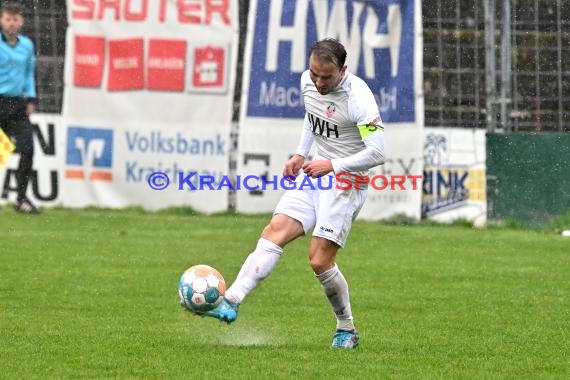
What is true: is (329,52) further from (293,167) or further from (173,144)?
(173,144)

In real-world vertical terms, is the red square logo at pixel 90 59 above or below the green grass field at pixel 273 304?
above

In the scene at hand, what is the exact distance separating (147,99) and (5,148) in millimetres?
1778

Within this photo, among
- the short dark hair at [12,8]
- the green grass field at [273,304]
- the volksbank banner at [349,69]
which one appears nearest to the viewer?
the green grass field at [273,304]

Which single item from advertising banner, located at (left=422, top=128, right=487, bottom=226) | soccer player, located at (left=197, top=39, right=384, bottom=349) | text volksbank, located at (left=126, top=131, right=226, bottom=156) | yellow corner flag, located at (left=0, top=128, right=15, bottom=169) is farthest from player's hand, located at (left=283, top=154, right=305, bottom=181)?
yellow corner flag, located at (left=0, top=128, right=15, bottom=169)

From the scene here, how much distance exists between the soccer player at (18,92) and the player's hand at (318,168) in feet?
29.3

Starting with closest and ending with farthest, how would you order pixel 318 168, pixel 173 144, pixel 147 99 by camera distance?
1. pixel 318 168
2. pixel 173 144
3. pixel 147 99

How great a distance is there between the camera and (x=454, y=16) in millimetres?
16844

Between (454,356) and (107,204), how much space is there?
9818mm

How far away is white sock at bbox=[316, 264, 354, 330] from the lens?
828cm

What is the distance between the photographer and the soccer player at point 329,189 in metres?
7.99

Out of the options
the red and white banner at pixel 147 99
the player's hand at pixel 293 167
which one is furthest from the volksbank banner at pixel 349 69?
the player's hand at pixel 293 167

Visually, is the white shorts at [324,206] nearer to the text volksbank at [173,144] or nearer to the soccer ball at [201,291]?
the soccer ball at [201,291]

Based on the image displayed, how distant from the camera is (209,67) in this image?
17062 millimetres

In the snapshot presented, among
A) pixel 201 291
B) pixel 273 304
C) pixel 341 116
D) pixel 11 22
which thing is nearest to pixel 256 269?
pixel 201 291
